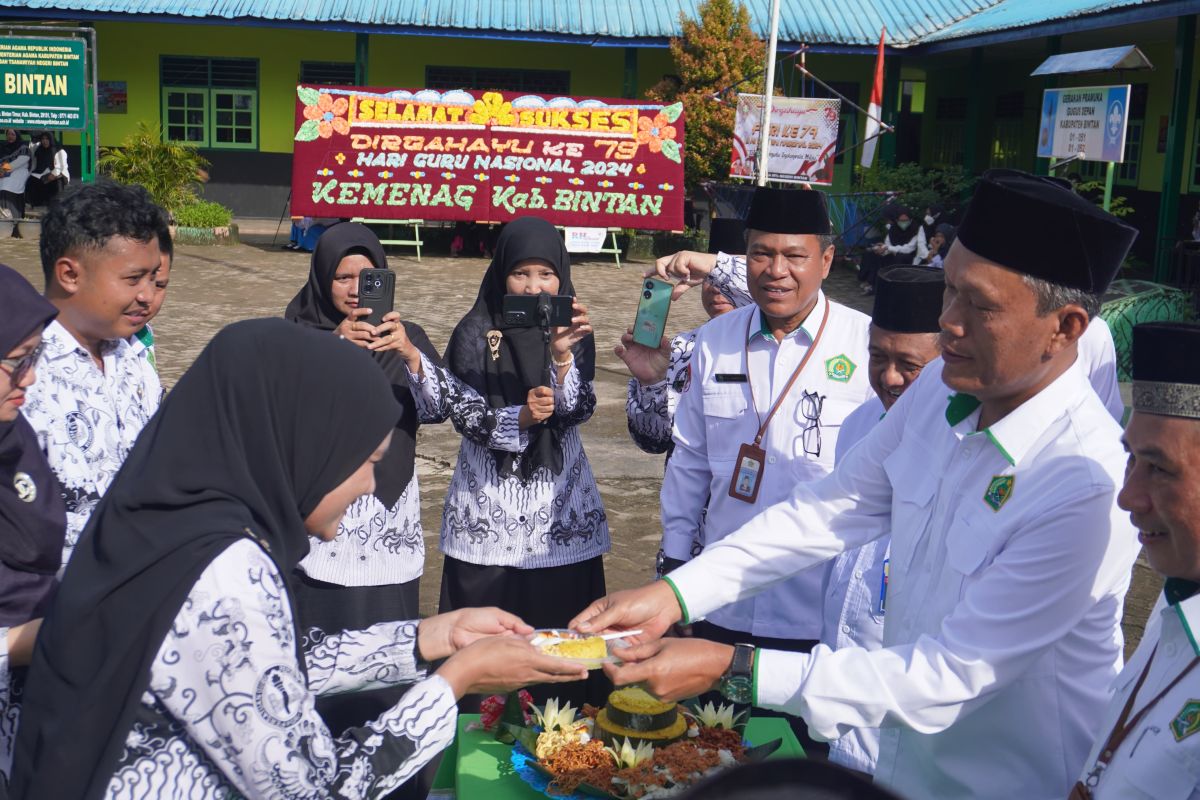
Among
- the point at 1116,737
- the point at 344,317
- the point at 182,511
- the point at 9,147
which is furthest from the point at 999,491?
the point at 9,147

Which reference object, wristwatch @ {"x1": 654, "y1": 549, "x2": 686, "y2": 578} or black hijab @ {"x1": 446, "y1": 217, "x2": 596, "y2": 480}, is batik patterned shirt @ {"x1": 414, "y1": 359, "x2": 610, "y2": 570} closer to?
black hijab @ {"x1": 446, "y1": 217, "x2": 596, "y2": 480}

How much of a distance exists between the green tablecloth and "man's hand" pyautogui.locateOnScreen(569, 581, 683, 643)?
388mm

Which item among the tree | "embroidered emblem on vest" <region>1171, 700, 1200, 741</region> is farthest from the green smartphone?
the tree

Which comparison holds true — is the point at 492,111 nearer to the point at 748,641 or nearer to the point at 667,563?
the point at 667,563

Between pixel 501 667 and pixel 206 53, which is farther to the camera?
pixel 206 53

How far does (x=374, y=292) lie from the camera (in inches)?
166

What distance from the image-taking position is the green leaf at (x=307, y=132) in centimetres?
1700

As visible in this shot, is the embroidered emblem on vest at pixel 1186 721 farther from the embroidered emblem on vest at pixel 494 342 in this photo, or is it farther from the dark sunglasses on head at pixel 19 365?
the embroidered emblem on vest at pixel 494 342

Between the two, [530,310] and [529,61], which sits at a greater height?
[529,61]

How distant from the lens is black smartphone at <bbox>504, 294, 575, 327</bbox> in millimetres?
4305

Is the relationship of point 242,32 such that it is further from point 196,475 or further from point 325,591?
point 196,475

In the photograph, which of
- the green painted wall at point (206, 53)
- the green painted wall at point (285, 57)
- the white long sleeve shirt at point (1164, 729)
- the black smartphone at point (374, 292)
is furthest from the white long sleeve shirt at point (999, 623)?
the green painted wall at point (206, 53)

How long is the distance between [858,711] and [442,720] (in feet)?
2.64

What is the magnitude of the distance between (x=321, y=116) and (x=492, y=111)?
2465mm
